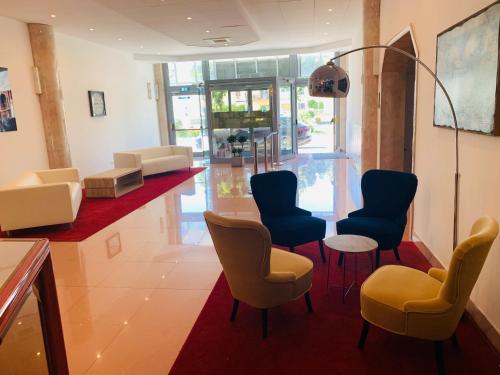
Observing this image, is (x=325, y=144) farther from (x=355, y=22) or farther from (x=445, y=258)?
(x=445, y=258)

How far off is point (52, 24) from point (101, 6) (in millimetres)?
1926

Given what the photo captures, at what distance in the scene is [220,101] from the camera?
12.5m

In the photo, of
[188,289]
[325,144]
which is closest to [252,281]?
[188,289]

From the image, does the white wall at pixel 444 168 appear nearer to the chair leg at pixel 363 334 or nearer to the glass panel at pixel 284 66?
the chair leg at pixel 363 334

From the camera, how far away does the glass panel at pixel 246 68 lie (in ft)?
45.4

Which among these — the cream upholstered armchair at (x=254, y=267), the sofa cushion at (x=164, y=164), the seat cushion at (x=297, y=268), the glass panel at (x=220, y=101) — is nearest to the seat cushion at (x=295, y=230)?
the seat cushion at (x=297, y=268)

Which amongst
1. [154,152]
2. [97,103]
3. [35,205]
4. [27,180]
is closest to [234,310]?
[35,205]

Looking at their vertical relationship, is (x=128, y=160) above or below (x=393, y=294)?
above

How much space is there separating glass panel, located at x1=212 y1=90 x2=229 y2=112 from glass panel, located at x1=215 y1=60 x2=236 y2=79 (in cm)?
194

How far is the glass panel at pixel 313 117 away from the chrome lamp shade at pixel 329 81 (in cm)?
1011

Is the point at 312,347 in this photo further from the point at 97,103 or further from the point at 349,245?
the point at 97,103

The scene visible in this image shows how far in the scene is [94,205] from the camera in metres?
7.20

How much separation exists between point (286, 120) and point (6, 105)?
795 cm

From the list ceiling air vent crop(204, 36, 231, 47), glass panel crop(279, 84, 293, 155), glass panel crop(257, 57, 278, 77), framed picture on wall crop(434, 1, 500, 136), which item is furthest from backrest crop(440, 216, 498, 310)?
glass panel crop(257, 57, 278, 77)
